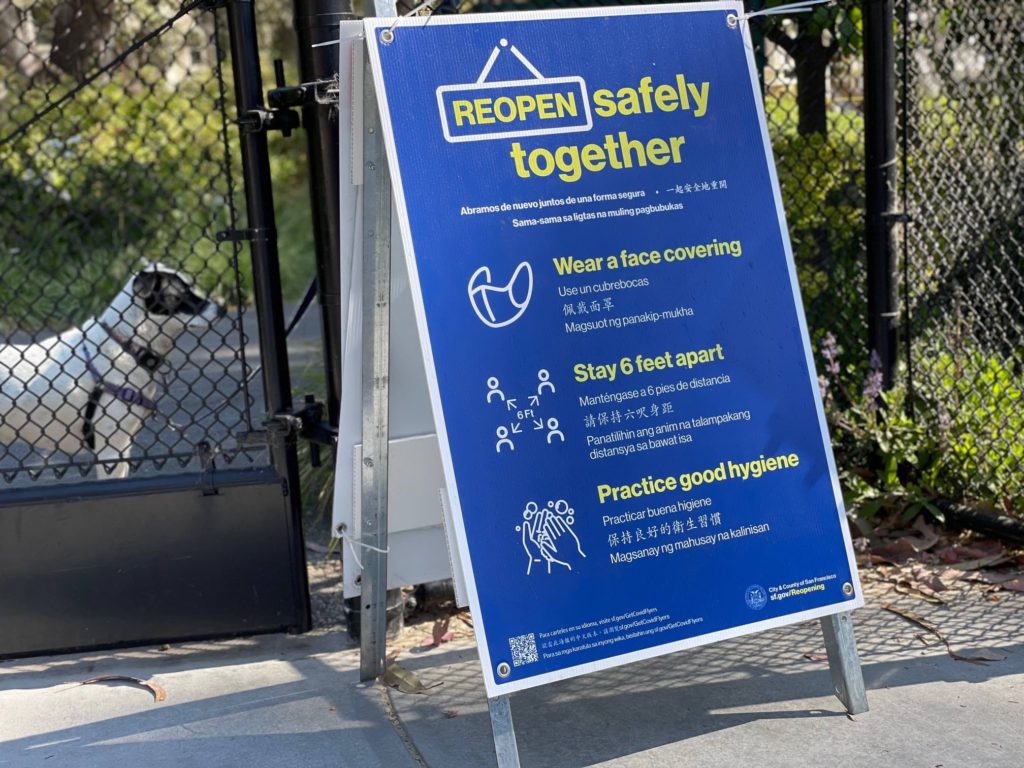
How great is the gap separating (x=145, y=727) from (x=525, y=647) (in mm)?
1257

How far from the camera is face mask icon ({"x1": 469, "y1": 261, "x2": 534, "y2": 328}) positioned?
2.89 metres

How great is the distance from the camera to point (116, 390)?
4.45m

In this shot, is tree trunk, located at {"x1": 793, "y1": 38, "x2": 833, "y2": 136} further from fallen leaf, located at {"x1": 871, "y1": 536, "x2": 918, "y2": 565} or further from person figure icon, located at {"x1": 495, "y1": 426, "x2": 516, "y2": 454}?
person figure icon, located at {"x1": 495, "y1": 426, "x2": 516, "y2": 454}

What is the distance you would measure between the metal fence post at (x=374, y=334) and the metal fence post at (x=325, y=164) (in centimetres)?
53

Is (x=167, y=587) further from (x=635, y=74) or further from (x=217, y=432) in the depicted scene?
(x=635, y=74)

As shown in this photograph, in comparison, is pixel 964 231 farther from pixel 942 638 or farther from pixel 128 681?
pixel 128 681

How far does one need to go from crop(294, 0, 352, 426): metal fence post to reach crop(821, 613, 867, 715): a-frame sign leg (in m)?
1.75

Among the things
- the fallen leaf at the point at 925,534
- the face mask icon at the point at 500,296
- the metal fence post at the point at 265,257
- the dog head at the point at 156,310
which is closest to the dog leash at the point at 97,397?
the dog head at the point at 156,310

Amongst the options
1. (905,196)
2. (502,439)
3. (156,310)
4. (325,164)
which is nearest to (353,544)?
(502,439)

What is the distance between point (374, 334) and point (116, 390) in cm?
166

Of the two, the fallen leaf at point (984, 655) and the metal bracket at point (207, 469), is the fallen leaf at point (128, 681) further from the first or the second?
the fallen leaf at point (984, 655)

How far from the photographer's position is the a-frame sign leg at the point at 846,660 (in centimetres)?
324

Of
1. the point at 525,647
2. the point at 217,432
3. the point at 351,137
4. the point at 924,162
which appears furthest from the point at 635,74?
the point at 217,432

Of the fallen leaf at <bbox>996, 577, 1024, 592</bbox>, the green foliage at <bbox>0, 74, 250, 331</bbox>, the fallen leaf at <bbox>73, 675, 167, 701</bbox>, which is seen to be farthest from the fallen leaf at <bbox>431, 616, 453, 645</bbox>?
the green foliage at <bbox>0, 74, 250, 331</bbox>
